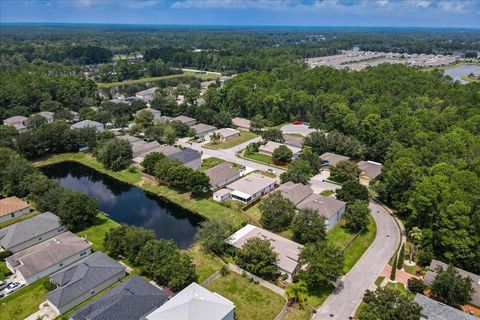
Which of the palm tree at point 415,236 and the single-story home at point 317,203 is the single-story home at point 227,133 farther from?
the palm tree at point 415,236

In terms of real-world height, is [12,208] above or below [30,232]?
below

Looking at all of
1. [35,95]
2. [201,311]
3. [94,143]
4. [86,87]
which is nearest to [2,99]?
[35,95]

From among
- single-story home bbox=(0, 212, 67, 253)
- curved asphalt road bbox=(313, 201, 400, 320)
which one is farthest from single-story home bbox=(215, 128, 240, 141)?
single-story home bbox=(0, 212, 67, 253)

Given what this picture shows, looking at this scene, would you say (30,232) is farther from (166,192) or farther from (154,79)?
(154,79)

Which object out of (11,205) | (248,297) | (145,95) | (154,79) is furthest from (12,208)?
(154,79)

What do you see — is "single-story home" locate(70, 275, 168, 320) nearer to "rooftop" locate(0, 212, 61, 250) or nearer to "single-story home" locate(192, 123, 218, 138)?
"rooftop" locate(0, 212, 61, 250)

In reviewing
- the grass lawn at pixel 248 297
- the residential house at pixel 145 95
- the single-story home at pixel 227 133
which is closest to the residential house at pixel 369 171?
the single-story home at pixel 227 133

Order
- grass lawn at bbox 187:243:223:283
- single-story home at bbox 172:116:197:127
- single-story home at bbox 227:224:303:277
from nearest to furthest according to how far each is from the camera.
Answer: single-story home at bbox 227:224:303:277 → grass lawn at bbox 187:243:223:283 → single-story home at bbox 172:116:197:127

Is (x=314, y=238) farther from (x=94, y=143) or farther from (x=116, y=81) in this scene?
(x=116, y=81)
